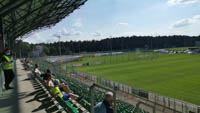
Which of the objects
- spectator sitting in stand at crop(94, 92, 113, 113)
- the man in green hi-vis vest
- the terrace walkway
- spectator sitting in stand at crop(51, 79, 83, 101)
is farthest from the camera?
the man in green hi-vis vest

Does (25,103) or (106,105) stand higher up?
(106,105)

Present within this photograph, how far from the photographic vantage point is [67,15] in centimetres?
1658

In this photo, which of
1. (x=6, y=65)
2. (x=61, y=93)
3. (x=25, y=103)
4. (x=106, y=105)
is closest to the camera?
(x=106, y=105)

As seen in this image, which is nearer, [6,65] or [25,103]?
[25,103]

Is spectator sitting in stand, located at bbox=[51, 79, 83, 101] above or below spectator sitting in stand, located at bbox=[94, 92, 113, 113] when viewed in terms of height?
below

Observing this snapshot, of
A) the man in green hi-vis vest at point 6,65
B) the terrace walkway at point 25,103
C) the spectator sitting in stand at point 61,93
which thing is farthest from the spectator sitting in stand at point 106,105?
the man in green hi-vis vest at point 6,65

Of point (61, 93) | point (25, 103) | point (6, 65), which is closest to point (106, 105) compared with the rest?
point (61, 93)

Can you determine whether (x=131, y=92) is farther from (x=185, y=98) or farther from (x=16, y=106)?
(x=16, y=106)

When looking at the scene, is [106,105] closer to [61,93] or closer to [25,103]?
[61,93]

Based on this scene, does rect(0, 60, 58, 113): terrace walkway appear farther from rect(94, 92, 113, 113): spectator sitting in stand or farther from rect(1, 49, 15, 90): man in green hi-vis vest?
rect(94, 92, 113, 113): spectator sitting in stand

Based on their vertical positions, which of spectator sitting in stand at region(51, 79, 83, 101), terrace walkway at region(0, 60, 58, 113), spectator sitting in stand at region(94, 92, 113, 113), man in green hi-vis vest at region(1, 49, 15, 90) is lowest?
terrace walkway at region(0, 60, 58, 113)

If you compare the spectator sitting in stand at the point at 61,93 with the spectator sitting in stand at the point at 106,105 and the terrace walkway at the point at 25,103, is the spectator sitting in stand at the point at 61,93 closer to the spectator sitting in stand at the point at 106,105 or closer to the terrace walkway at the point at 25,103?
the terrace walkway at the point at 25,103

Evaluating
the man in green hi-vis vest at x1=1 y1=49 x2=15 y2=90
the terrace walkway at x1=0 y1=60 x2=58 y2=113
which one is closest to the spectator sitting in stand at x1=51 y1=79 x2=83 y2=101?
the terrace walkway at x1=0 y1=60 x2=58 y2=113

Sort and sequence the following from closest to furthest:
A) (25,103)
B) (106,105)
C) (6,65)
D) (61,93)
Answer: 1. (106,105)
2. (25,103)
3. (61,93)
4. (6,65)
